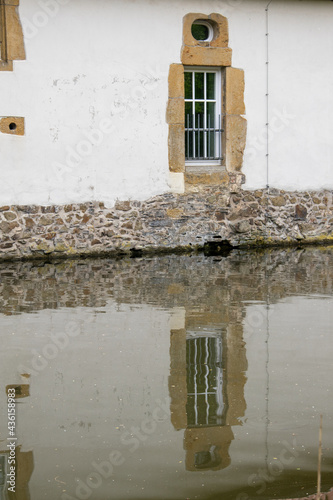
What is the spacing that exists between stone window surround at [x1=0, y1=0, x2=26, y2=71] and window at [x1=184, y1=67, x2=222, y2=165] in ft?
9.25

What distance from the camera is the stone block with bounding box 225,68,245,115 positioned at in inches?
487

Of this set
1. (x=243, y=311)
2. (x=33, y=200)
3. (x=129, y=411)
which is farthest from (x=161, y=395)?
(x=33, y=200)

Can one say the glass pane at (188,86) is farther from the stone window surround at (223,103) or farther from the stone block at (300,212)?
the stone block at (300,212)

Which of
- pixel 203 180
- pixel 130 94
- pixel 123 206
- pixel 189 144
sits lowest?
pixel 123 206

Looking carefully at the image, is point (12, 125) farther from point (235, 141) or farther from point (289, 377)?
point (289, 377)

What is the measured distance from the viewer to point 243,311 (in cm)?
777

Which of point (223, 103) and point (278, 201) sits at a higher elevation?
point (223, 103)

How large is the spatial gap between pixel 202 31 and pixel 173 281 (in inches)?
190

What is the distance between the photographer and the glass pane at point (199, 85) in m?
12.6

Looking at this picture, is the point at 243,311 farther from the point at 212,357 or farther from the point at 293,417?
the point at 293,417

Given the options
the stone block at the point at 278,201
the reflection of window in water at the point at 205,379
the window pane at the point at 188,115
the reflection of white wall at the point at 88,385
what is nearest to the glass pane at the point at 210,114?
the window pane at the point at 188,115

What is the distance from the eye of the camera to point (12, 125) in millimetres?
11133

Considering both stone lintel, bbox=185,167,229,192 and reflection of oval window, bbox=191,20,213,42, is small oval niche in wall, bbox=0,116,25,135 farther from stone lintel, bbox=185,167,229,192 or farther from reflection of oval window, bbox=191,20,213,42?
reflection of oval window, bbox=191,20,213,42

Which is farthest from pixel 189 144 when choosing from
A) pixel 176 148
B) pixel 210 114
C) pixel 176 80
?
pixel 176 80
